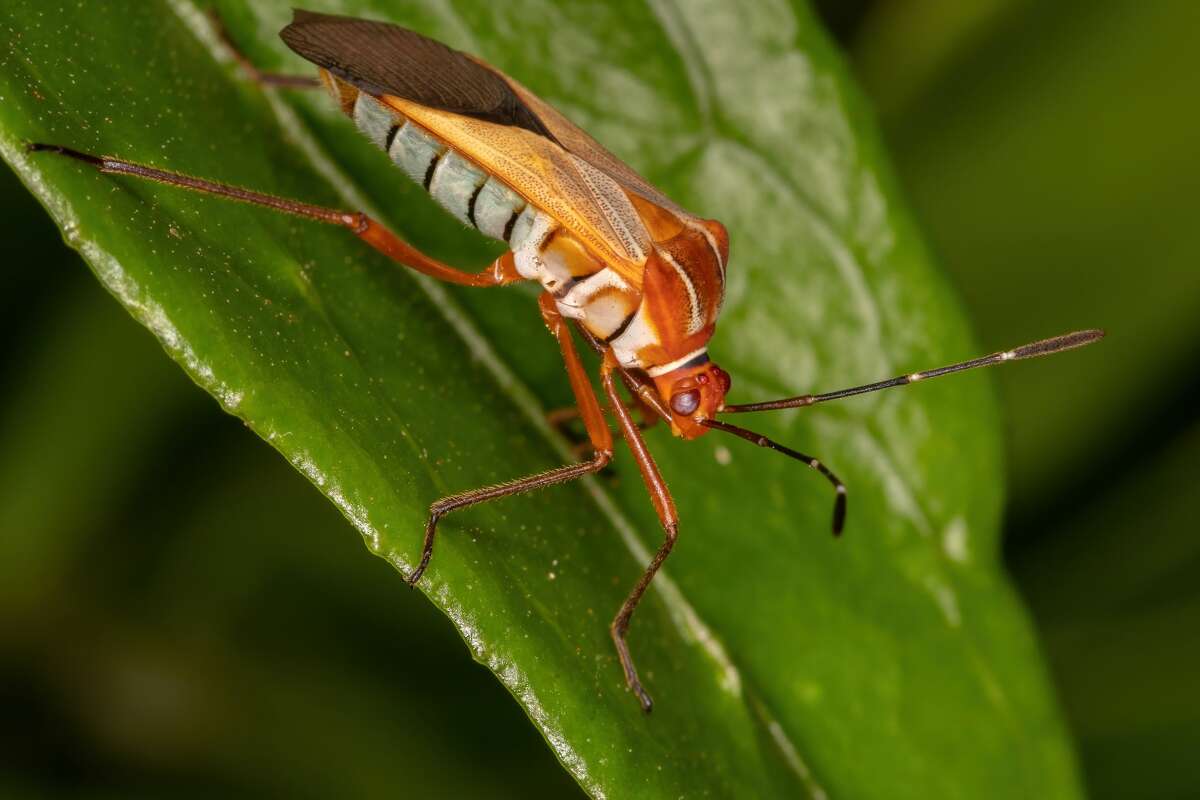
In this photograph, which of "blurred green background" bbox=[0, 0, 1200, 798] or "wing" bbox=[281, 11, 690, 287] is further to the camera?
"blurred green background" bbox=[0, 0, 1200, 798]

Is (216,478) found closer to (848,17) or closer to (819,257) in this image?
(819,257)

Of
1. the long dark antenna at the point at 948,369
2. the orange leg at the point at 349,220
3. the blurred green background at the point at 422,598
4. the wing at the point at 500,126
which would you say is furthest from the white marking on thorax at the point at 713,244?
the blurred green background at the point at 422,598

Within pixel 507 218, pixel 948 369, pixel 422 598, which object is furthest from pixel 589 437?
pixel 422 598

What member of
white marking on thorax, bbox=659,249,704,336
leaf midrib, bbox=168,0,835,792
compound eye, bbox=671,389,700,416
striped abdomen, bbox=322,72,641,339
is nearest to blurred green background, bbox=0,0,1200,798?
leaf midrib, bbox=168,0,835,792

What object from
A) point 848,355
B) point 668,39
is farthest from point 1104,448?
point 668,39

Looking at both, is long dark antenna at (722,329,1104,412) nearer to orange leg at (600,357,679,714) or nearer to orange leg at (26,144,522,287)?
orange leg at (600,357,679,714)

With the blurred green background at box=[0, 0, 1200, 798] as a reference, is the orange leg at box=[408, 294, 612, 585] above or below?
above

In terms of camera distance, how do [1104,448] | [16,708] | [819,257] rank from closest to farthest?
[819,257]
[16,708]
[1104,448]

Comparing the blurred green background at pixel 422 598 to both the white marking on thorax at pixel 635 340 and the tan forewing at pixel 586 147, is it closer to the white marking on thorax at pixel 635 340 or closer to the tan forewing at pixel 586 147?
the white marking on thorax at pixel 635 340
